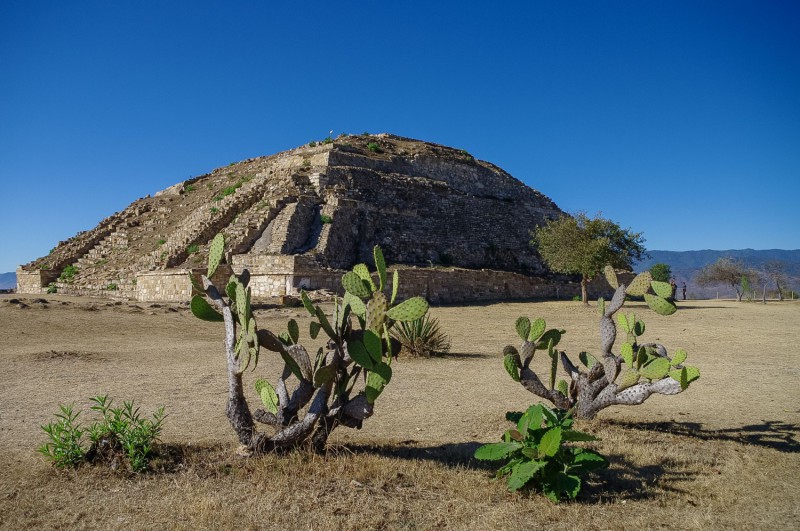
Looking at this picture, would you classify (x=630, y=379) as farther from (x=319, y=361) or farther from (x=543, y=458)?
(x=319, y=361)

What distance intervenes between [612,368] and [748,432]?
1.63 metres

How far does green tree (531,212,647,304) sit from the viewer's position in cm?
2300

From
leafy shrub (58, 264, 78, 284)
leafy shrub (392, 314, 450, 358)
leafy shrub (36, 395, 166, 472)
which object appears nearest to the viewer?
leafy shrub (36, 395, 166, 472)

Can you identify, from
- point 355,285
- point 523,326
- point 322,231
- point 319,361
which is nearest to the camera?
point 355,285

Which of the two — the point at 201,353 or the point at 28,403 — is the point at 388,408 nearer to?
the point at 28,403

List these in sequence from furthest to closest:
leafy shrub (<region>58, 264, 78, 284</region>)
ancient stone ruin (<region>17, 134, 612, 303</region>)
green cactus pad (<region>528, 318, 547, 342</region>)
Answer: leafy shrub (<region>58, 264, 78, 284</region>) → ancient stone ruin (<region>17, 134, 612, 303</region>) → green cactus pad (<region>528, 318, 547, 342</region>)

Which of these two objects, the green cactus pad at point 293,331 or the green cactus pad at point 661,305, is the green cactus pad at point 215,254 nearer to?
the green cactus pad at point 293,331

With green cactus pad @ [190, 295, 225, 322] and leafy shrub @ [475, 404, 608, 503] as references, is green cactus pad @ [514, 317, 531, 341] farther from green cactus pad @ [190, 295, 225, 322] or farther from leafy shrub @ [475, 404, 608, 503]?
green cactus pad @ [190, 295, 225, 322]

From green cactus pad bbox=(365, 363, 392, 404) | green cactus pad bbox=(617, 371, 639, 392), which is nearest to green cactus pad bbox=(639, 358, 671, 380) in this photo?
green cactus pad bbox=(617, 371, 639, 392)

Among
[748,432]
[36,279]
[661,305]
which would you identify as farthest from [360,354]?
[36,279]

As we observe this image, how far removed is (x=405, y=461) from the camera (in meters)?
4.89

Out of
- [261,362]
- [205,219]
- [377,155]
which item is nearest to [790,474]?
[261,362]

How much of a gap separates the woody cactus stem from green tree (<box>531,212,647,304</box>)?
16864mm

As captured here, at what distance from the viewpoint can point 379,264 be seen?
16.5 feet
